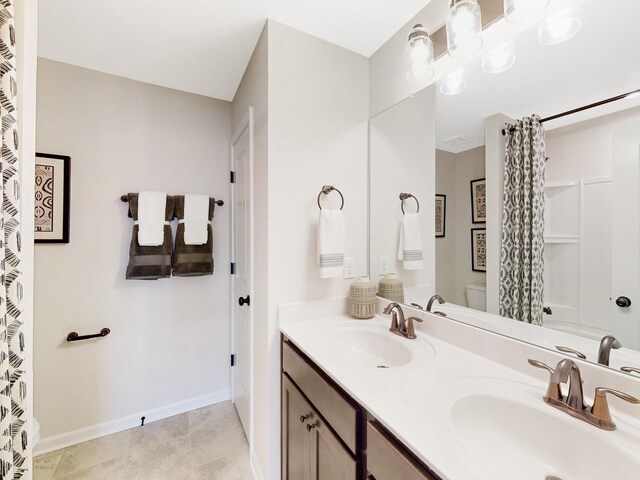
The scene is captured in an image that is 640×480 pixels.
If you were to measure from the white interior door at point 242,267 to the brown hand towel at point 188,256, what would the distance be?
0.20 m

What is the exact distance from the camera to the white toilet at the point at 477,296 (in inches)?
43.6

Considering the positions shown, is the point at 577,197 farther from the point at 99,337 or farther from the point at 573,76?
the point at 99,337

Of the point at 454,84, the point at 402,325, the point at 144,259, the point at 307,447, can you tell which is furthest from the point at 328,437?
the point at 144,259

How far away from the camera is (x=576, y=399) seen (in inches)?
26.8

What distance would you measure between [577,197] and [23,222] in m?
1.70

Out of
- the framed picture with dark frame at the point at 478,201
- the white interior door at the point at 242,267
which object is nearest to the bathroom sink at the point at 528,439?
the framed picture with dark frame at the point at 478,201

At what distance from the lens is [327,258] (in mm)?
1349

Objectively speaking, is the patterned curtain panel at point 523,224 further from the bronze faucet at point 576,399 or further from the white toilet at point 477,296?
the bronze faucet at point 576,399

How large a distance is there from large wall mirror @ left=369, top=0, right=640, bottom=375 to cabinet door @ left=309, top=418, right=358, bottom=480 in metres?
0.69

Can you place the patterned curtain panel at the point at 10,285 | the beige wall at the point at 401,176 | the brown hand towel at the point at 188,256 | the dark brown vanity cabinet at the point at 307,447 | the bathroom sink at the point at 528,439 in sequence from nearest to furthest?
1. the bathroom sink at the point at 528,439
2. the patterned curtain panel at the point at 10,285
3. the dark brown vanity cabinet at the point at 307,447
4. the beige wall at the point at 401,176
5. the brown hand towel at the point at 188,256

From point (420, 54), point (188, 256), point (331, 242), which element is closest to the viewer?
point (420, 54)

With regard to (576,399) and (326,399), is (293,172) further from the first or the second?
(576,399)

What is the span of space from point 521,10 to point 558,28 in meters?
0.14

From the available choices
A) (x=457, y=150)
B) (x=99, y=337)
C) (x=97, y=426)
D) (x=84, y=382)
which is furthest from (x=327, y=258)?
(x=97, y=426)
